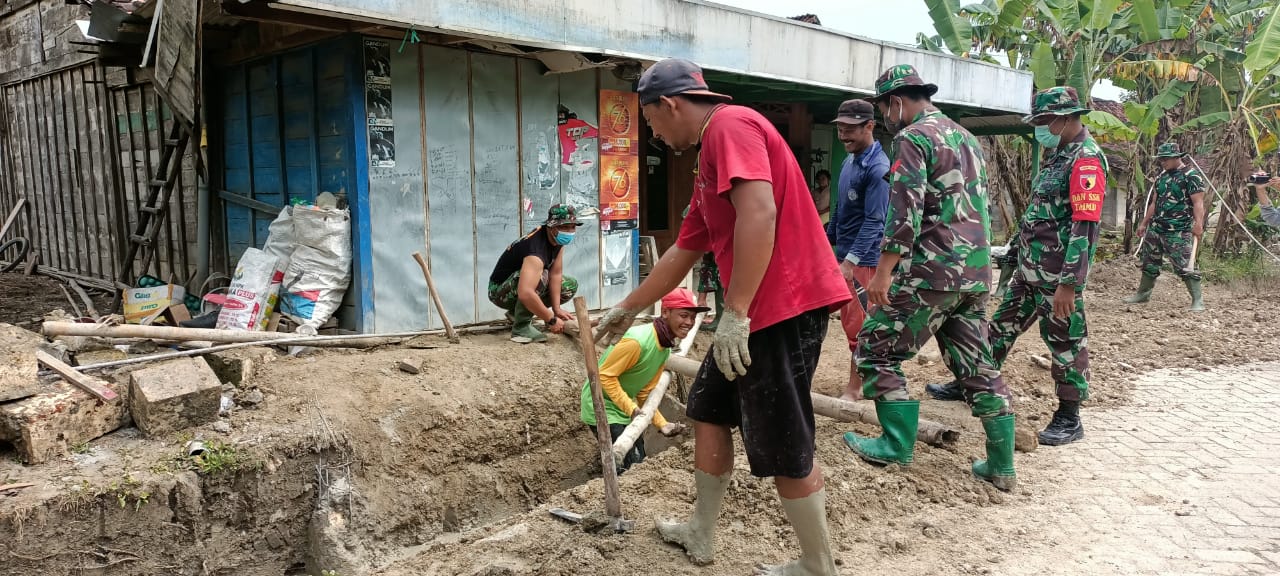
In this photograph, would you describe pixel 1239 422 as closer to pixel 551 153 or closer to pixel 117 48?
pixel 551 153

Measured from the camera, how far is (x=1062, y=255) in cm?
439

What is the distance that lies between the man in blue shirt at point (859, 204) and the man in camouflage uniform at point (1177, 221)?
224 inches

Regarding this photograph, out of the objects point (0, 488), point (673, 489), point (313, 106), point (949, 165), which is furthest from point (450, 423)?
point (949, 165)

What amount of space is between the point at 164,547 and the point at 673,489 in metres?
2.45

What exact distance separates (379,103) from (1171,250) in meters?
8.60

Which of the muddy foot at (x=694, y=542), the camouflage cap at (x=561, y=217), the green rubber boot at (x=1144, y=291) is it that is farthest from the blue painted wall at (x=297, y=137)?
the green rubber boot at (x=1144, y=291)

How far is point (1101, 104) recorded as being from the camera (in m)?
18.7

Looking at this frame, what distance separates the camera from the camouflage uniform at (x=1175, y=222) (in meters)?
8.47

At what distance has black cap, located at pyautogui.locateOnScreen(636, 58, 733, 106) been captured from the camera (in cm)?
247

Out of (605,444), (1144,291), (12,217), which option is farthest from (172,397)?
(1144,291)

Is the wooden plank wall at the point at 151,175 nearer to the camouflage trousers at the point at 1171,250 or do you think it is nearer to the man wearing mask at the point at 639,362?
the man wearing mask at the point at 639,362

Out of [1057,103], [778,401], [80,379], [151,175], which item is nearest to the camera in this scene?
[778,401]

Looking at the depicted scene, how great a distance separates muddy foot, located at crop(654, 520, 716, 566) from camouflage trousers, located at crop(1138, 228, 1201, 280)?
321 inches

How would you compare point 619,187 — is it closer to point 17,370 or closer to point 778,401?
point 17,370
